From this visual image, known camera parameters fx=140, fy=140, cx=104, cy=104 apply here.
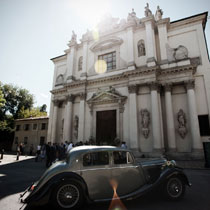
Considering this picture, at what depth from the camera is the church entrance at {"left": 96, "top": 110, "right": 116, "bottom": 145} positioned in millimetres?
14812

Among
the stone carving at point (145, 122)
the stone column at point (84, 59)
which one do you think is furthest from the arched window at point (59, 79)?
the stone carving at point (145, 122)

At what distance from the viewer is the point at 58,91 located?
1981 cm

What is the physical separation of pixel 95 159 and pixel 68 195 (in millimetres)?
972

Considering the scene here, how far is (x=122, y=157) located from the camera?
372 cm

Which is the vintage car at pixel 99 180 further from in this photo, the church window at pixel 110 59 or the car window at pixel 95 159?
the church window at pixel 110 59

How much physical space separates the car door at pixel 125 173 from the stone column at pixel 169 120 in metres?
9.82

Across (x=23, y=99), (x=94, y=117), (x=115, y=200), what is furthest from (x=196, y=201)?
(x=23, y=99)

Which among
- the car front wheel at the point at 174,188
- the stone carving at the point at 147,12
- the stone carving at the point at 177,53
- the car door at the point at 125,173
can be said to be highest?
the stone carving at the point at 147,12

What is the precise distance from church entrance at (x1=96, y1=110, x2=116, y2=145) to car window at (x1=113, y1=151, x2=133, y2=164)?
10.7 meters

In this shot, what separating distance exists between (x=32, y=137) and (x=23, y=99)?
16779 mm

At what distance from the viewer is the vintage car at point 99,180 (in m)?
3.15

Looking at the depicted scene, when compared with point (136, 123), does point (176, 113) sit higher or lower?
higher

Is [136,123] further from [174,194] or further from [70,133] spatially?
[174,194]

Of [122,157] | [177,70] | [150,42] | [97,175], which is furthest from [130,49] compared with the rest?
[97,175]
